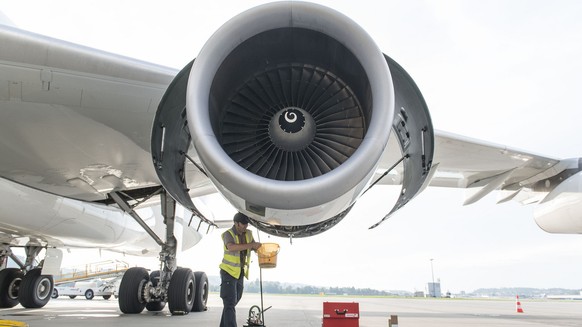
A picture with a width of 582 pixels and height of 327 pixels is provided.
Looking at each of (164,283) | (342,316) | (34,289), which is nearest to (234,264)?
(342,316)

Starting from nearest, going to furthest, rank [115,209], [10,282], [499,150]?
[499,150]
[115,209]
[10,282]

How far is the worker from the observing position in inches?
148

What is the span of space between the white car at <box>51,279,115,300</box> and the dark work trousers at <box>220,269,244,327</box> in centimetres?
2112

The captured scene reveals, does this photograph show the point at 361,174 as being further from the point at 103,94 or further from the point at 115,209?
the point at 115,209

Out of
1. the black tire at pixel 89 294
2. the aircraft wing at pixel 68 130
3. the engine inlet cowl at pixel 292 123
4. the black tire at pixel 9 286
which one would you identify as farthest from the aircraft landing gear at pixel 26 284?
the black tire at pixel 89 294

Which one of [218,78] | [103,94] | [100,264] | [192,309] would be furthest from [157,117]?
[100,264]

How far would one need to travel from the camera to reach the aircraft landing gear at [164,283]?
681 cm

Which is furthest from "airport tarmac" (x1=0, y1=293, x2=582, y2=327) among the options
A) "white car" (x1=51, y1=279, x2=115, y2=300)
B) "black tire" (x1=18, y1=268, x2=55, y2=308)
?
"white car" (x1=51, y1=279, x2=115, y2=300)

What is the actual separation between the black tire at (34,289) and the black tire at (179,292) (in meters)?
4.52

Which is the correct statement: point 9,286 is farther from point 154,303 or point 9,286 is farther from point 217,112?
point 217,112

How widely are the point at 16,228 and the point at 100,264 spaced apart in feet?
64.1

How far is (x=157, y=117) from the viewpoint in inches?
123

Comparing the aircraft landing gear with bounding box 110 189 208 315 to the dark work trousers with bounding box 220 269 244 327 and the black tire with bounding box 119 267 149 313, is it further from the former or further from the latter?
the dark work trousers with bounding box 220 269 244 327

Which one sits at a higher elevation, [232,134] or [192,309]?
[232,134]
